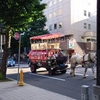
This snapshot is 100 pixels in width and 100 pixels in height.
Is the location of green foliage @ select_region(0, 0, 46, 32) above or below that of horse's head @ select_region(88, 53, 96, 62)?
above

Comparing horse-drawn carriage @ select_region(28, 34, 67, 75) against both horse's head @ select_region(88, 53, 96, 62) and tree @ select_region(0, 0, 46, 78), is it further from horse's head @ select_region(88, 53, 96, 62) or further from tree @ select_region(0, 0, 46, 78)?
tree @ select_region(0, 0, 46, 78)

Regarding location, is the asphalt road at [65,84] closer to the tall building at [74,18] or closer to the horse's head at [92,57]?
the horse's head at [92,57]

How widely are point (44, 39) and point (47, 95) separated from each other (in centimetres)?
1114

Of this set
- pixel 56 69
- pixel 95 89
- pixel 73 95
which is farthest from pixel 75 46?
pixel 95 89

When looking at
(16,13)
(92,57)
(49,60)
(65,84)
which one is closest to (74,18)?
(49,60)

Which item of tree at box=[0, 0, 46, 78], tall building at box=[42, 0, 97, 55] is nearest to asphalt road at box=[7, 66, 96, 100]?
tree at box=[0, 0, 46, 78]

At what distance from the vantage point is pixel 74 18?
3850 cm

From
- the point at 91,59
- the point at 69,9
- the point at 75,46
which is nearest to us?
the point at 91,59

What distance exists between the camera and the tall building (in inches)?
1511

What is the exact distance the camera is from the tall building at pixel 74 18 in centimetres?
3838

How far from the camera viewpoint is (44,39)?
60.4 ft

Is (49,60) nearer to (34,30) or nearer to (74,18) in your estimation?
(34,30)

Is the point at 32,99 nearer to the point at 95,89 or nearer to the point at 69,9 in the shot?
the point at 95,89

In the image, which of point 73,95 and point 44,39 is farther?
point 44,39
